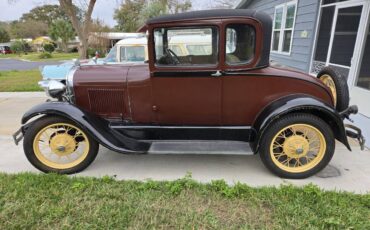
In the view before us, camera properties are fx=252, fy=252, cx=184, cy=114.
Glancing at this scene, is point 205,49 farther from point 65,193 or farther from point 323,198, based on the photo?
point 65,193

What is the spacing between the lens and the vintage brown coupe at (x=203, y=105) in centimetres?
280

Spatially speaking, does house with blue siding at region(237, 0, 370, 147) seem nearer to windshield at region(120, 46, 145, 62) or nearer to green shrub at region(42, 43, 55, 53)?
windshield at region(120, 46, 145, 62)

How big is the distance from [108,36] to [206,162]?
86.7 feet

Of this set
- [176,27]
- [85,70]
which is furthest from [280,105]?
[85,70]

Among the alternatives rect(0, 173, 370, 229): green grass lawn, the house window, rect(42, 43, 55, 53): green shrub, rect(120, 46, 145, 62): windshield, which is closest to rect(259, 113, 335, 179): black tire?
rect(0, 173, 370, 229): green grass lawn

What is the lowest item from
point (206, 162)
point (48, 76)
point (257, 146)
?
point (206, 162)

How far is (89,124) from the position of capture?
2945 millimetres

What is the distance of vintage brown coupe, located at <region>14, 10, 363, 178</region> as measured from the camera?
110 inches

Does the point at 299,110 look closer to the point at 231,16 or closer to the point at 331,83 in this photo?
the point at 331,83

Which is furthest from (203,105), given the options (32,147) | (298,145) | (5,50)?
(5,50)

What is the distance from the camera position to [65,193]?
2.65 m

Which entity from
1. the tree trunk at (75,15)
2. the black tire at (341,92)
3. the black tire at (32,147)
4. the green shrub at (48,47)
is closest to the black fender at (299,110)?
the black tire at (341,92)

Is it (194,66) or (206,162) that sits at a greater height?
(194,66)

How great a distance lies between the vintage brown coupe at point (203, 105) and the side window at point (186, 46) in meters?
0.01
